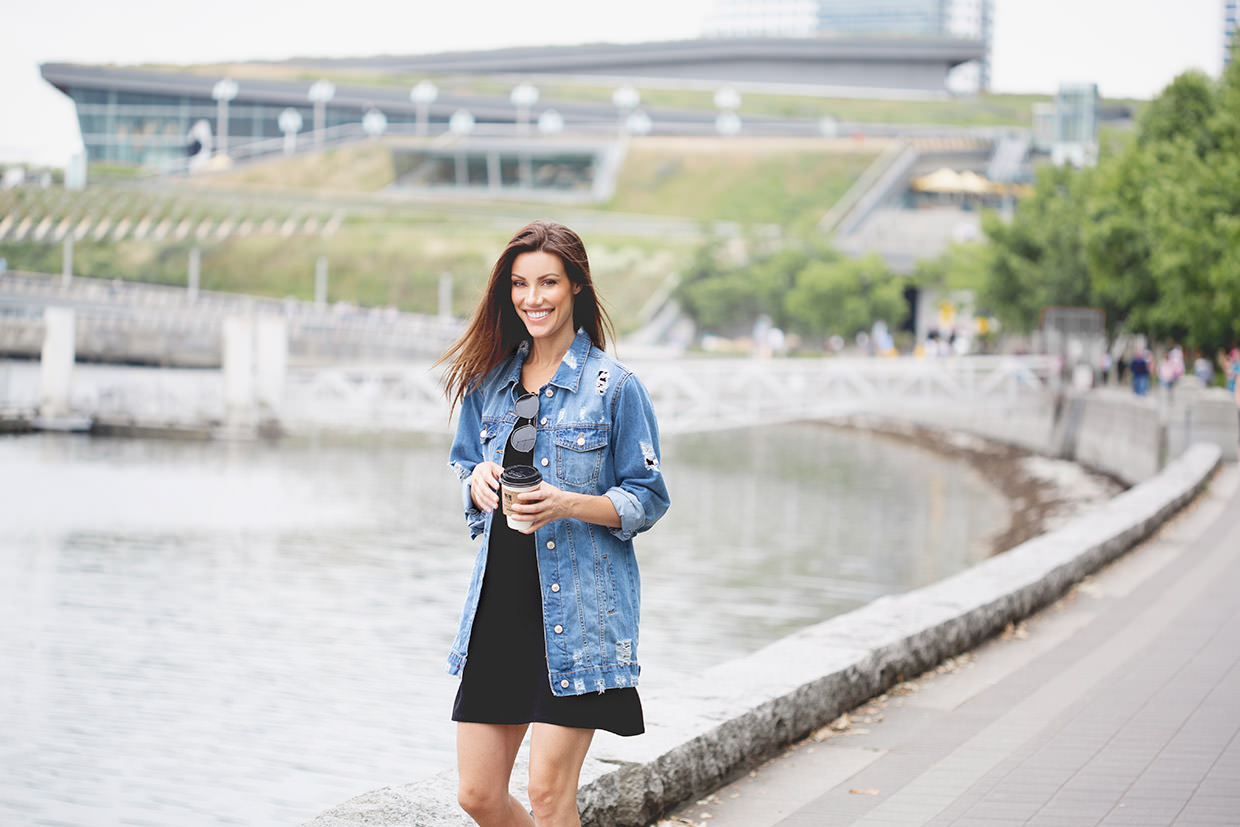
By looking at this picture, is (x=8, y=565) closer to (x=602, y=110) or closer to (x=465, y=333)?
(x=465, y=333)

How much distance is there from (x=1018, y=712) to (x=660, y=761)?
2.65 m

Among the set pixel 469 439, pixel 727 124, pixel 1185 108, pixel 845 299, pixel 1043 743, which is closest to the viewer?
pixel 469 439

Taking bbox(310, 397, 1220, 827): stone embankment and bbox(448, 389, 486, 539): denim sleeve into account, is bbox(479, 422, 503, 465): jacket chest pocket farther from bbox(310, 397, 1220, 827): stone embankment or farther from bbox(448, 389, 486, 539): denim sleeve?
bbox(310, 397, 1220, 827): stone embankment

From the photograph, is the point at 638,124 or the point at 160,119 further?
the point at 160,119

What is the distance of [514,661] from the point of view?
3.76m

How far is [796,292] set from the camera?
65938mm

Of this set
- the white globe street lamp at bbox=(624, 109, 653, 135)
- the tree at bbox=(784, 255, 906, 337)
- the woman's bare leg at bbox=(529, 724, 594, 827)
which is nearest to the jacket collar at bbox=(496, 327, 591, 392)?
the woman's bare leg at bbox=(529, 724, 594, 827)

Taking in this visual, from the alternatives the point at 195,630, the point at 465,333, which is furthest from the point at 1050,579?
the point at 195,630

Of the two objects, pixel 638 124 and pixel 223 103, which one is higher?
pixel 223 103

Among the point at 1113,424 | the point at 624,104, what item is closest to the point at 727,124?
the point at 624,104

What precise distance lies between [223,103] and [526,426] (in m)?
109

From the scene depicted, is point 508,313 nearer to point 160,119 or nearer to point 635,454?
point 635,454

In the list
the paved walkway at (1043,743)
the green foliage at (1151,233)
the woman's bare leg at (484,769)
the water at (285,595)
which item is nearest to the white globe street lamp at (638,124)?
the green foliage at (1151,233)

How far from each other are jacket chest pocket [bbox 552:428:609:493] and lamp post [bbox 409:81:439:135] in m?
102
